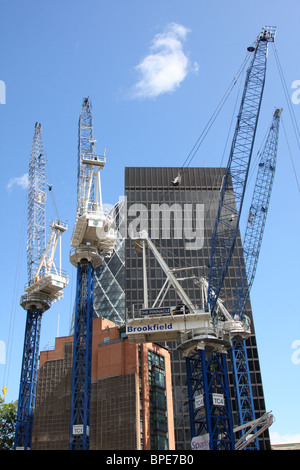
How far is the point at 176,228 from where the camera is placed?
12794cm

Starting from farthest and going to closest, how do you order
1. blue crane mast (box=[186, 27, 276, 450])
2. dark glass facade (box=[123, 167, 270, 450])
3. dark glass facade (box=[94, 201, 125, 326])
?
dark glass facade (box=[94, 201, 125, 326]) < dark glass facade (box=[123, 167, 270, 450]) < blue crane mast (box=[186, 27, 276, 450])

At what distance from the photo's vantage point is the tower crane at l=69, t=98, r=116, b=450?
6750cm

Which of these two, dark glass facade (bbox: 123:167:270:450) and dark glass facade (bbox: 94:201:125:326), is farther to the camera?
dark glass facade (bbox: 94:201:125:326)

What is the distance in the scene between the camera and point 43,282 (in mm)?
89688

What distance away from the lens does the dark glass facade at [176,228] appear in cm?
11481

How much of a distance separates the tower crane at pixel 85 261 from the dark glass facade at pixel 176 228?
117 feet

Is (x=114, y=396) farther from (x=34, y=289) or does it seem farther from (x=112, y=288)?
(x=112, y=288)

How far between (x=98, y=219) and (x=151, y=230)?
51.6 m

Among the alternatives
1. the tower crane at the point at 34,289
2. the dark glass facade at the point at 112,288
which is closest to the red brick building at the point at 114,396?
the tower crane at the point at 34,289

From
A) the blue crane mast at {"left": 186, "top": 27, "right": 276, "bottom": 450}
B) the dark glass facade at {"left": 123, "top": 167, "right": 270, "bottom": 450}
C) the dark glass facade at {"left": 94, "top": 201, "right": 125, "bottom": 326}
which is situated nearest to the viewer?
the blue crane mast at {"left": 186, "top": 27, "right": 276, "bottom": 450}

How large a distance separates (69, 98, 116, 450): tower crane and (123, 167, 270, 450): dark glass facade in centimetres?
3558

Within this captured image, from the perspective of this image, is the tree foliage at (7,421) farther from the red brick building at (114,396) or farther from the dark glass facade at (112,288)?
the dark glass facade at (112,288)

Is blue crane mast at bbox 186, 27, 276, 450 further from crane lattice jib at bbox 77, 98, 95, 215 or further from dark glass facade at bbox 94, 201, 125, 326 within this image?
dark glass facade at bbox 94, 201, 125, 326

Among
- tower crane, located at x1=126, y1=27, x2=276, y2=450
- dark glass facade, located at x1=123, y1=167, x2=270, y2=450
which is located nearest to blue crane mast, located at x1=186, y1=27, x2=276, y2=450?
tower crane, located at x1=126, y1=27, x2=276, y2=450
